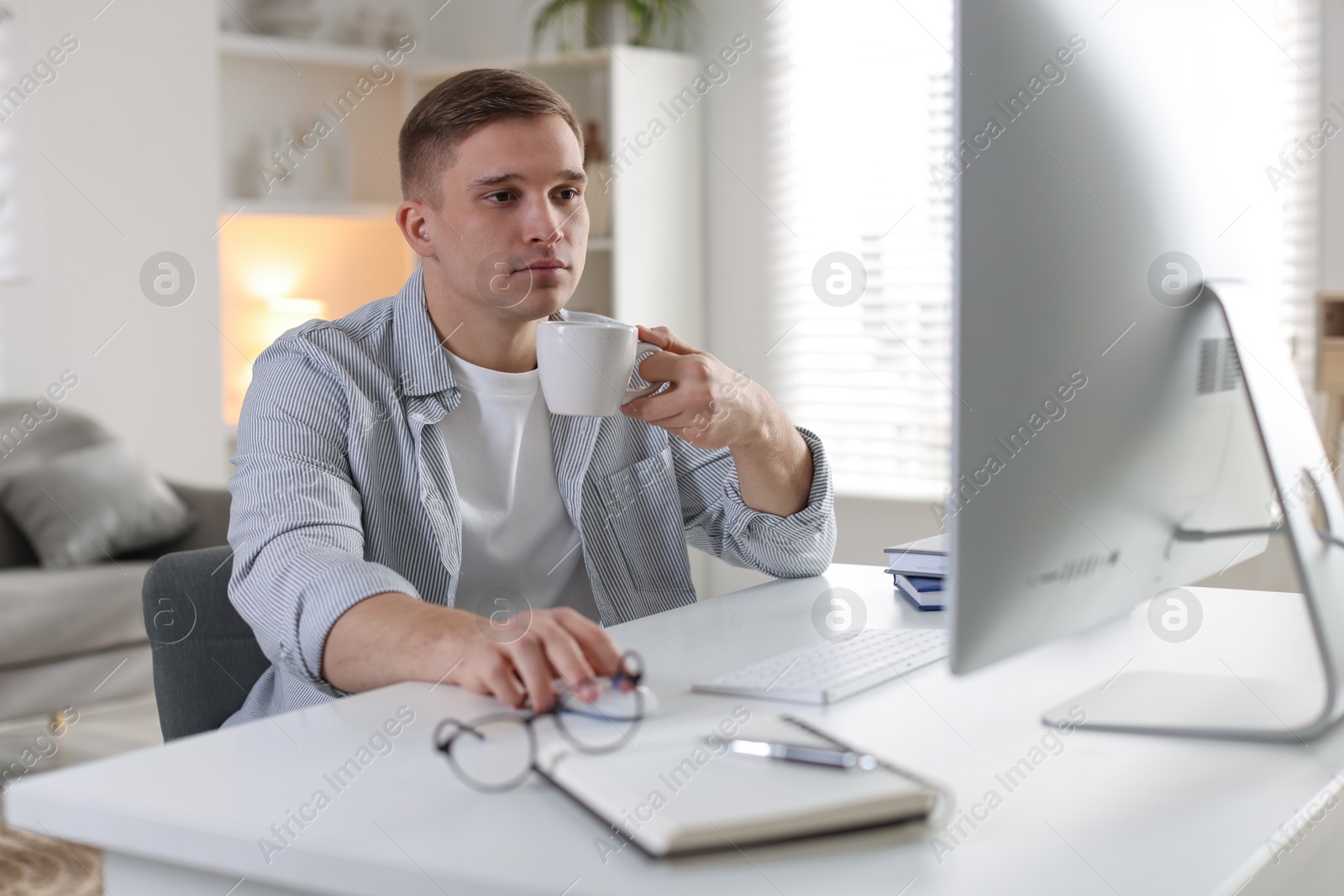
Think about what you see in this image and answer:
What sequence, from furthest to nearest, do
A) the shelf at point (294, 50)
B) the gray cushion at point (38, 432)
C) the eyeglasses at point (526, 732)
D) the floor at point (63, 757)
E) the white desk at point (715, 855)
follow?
the shelf at point (294, 50)
the gray cushion at point (38, 432)
the floor at point (63, 757)
the eyeglasses at point (526, 732)
the white desk at point (715, 855)

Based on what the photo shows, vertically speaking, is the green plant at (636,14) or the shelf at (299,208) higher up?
the green plant at (636,14)

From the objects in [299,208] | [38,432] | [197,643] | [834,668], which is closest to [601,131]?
[299,208]

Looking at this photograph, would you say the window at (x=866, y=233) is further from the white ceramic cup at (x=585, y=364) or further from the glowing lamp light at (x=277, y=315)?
the white ceramic cup at (x=585, y=364)

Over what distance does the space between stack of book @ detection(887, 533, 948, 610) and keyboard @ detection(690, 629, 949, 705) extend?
0.19 metres

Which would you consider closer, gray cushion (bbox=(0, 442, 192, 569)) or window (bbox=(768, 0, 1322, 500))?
gray cushion (bbox=(0, 442, 192, 569))

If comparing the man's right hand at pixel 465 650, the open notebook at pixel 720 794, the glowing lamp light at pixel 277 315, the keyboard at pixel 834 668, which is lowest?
the keyboard at pixel 834 668

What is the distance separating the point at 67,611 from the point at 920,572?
2421mm

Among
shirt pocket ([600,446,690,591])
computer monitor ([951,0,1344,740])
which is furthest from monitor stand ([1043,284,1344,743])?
shirt pocket ([600,446,690,591])

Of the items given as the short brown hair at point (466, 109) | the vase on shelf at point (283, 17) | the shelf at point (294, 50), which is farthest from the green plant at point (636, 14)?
the short brown hair at point (466, 109)

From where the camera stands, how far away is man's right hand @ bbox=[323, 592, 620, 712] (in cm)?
95

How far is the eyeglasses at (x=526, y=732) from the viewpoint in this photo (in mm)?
823

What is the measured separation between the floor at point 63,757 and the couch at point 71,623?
0.28 ft

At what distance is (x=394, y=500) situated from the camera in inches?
58.3

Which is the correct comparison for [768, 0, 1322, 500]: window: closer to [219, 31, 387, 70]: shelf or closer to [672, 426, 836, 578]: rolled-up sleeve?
[219, 31, 387, 70]: shelf
